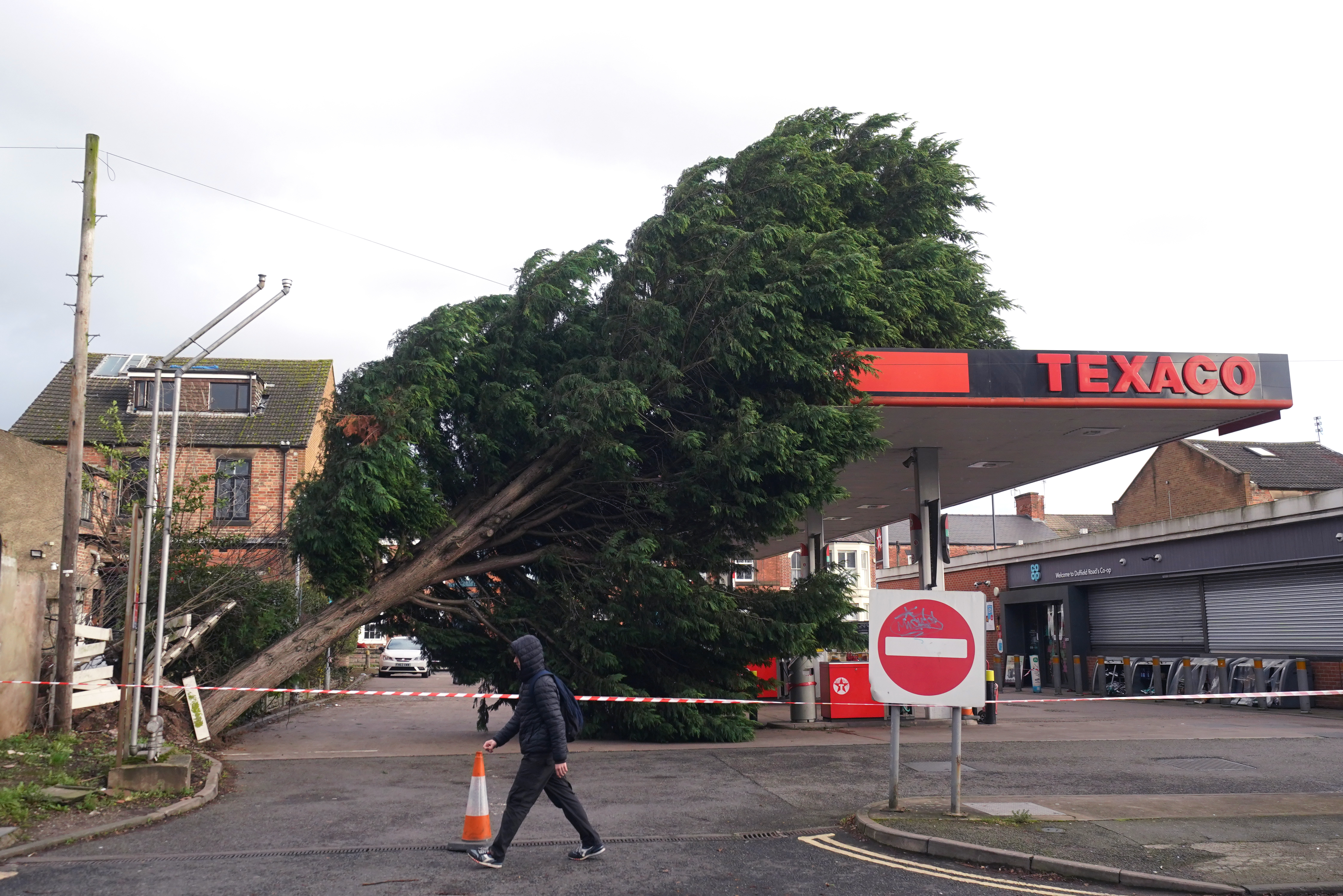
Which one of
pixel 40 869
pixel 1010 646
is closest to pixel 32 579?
pixel 40 869

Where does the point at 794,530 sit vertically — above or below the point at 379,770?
above

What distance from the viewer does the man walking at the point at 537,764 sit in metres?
7.32

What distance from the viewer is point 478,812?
7891 millimetres

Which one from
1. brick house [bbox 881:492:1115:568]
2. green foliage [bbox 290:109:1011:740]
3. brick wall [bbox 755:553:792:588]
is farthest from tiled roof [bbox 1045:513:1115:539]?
green foliage [bbox 290:109:1011:740]

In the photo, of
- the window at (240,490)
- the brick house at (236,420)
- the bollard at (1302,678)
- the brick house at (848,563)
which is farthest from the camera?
the brick house at (848,563)

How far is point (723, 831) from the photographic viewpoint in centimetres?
866

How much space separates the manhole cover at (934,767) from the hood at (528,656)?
600 cm

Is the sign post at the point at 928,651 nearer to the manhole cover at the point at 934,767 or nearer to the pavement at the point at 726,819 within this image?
the pavement at the point at 726,819

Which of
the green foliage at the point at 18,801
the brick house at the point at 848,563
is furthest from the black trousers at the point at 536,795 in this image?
the brick house at the point at 848,563

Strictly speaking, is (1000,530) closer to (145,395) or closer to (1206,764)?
(145,395)

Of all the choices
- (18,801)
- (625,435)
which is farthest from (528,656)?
(625,435)

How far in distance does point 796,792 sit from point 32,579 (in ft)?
33.1

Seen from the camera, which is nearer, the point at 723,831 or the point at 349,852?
the point at 349,852

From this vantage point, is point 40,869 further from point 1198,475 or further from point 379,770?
point 1198,475
